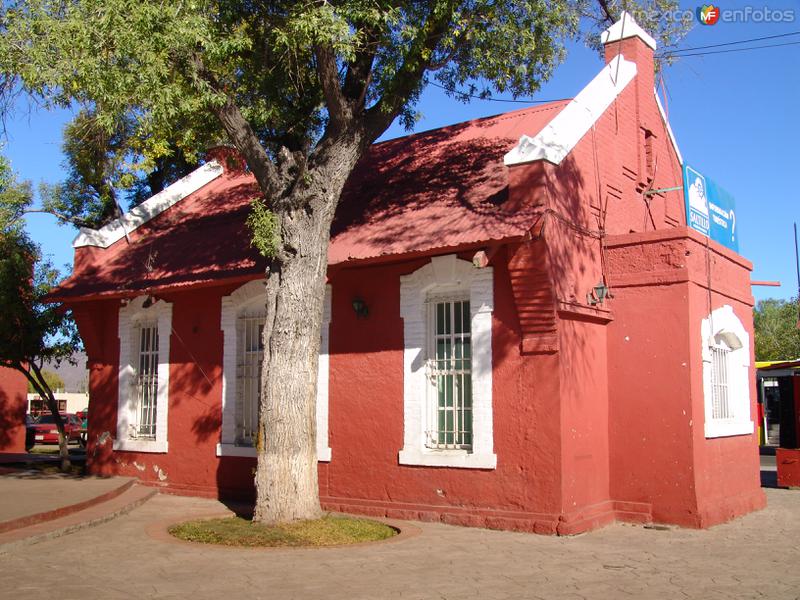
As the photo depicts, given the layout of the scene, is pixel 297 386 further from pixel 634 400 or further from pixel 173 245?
pixel 173 245

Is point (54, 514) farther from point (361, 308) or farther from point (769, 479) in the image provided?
point (769, 479)

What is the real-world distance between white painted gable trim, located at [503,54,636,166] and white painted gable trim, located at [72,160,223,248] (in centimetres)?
884

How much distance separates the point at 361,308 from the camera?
38.4ft

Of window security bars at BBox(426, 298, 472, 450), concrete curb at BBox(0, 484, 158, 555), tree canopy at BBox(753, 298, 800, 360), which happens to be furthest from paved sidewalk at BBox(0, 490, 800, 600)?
tree canopy at BBox(753, 298, 800, 360)

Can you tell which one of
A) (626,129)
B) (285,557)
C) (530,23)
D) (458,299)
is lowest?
(285,557)

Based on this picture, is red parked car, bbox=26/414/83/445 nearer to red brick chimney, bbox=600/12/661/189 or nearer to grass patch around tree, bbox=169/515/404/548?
grass patch around tree, bbox=169/515/404/548

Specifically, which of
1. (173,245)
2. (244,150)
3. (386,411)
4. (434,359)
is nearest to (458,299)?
(434,359)

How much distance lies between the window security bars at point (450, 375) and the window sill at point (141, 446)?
533cm

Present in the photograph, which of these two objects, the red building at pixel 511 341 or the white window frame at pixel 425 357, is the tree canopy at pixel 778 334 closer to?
the red building at pixel 511 341

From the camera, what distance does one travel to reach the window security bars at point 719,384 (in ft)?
39.5

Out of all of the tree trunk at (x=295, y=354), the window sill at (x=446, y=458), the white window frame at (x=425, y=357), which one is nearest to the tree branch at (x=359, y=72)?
the tree trunk at (x=295, y=354)

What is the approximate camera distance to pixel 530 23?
11.1 meters

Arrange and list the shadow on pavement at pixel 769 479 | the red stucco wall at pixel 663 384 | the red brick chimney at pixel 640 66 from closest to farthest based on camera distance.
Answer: the red stucco wall at pixel 663 384 → the red brick chimney at pixel 640 66 → the shadow on pavement at pixel 769 479

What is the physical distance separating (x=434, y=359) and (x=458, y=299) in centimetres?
88
